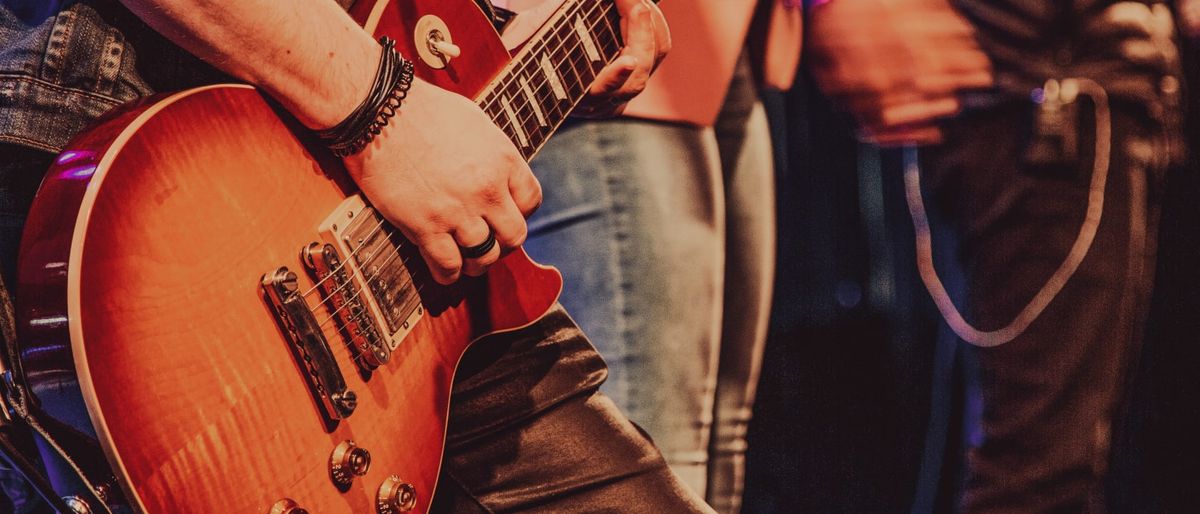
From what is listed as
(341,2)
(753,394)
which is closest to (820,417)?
(753,394)

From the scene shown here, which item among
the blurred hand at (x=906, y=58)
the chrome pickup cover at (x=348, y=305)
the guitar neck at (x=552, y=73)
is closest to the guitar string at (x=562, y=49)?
the guitar neck at (x=552, y=73)

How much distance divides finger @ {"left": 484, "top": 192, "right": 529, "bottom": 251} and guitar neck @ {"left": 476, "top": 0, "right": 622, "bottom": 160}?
18cm

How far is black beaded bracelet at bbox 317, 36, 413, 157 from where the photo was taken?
39.1 inches

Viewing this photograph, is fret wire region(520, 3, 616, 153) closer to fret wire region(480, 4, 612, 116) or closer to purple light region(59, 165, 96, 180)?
fret wire region(480, 4, 612, 116)

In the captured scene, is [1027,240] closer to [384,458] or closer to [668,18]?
[668,18]

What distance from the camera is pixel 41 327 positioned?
755 mm

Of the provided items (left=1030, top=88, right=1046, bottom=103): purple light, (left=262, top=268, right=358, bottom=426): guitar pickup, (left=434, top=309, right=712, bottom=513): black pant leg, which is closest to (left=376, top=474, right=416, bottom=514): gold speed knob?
(left=262, top=268, right=358, bottom=426): guitar pickup

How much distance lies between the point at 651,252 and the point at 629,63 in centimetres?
67

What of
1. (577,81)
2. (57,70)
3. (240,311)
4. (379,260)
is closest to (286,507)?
(240,311)

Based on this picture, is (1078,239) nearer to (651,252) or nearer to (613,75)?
(651,252)

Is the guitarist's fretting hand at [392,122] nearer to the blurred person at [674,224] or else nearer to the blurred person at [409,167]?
the blurred person at [409,167]

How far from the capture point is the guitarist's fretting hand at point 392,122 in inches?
36.1

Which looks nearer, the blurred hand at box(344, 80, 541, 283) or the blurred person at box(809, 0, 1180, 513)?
the blurred hand at box(344, 80, 541, 283)

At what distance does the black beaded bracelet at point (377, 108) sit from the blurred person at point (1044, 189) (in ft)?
5.26
